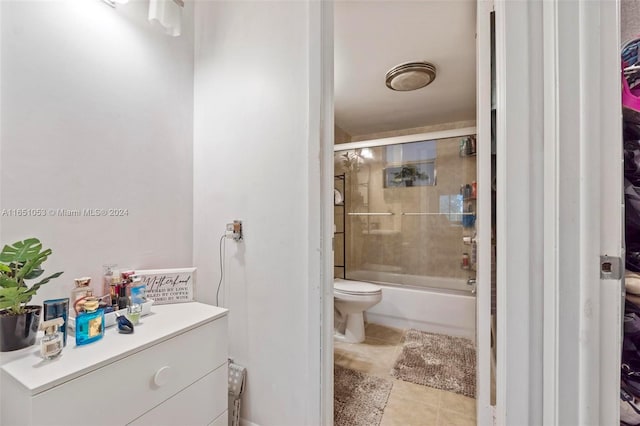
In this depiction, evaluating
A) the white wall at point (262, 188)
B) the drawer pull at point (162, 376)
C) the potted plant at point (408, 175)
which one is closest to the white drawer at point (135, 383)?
the drawer pull at point (162, 376)

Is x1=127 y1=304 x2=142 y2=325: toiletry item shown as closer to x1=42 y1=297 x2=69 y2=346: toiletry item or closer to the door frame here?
x1=42 y1=297 x2=69 y2=346: toiletry item

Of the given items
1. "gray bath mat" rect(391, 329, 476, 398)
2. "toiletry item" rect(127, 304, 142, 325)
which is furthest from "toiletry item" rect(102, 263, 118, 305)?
"gray bath mat" rect(391, 329, 476, 398)

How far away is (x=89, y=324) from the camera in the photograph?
0.81 m

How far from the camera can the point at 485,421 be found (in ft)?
3.21

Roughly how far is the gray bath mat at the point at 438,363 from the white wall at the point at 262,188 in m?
0.99

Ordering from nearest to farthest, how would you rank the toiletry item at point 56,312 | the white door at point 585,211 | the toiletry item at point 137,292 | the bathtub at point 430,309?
the white door at point 585,211, the toiletry item at point 56,312, the toiletry item at point 137,292, the bathtub at point 430,309

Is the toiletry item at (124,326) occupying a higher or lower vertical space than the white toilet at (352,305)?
higher

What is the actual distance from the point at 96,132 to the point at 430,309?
2.68 metres

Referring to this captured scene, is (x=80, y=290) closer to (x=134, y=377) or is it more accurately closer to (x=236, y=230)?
(x=134, y=377)

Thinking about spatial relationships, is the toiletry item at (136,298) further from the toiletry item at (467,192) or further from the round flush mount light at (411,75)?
the toiletry item at (467,192)

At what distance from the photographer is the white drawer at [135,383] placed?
636 mm

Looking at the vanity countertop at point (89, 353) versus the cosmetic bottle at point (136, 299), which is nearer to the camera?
the vanity countertop at point (89, 353)

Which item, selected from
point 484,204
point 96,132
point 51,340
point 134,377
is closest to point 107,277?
point 51,340

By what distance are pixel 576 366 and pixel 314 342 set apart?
0.79 metres
